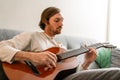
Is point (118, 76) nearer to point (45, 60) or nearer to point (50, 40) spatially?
point (45, 60)

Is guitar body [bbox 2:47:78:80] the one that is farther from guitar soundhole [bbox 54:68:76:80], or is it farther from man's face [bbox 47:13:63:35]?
man's face [bbox 47:13:63:35]

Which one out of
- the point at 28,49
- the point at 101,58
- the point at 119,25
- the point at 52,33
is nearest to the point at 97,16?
the point at 119,25

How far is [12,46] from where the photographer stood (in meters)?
1.54

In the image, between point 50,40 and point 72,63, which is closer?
point 72,63

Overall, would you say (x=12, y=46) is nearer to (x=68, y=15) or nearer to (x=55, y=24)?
(x=55, y=24)

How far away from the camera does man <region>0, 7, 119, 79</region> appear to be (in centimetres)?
136

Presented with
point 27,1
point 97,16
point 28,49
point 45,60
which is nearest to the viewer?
point 45,60

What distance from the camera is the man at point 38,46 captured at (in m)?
1.36

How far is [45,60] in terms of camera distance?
1.33 meters

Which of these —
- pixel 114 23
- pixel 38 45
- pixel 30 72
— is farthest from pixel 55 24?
pixel 114 23

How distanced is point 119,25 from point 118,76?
1.86 metres

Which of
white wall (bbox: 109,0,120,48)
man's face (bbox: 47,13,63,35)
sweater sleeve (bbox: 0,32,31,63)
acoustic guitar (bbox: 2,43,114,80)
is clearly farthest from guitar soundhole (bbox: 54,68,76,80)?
white wall (bbox: 109,0,120,48)

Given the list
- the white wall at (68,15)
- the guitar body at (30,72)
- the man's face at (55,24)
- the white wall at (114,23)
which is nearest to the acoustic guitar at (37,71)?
the guitar body at (30,72)

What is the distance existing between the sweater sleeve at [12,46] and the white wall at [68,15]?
0.47m
